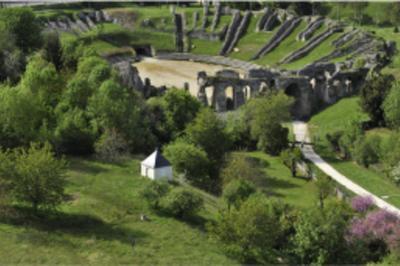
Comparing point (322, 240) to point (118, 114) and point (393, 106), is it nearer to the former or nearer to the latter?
point (118, 114)

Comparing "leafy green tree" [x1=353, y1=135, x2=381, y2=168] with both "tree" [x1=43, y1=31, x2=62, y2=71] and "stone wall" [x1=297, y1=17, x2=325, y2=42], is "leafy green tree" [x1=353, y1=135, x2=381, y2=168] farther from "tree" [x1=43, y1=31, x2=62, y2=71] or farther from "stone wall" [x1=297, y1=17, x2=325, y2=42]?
"stone wall" [x1=297, y1=17, x2=325, y2=42]

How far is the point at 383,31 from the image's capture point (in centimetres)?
11425

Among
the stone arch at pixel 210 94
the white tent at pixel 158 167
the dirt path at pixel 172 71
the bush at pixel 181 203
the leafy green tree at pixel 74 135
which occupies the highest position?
the dirt path at pixel 172 71

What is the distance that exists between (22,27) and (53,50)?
783 cm

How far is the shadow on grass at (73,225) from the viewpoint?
4153cm

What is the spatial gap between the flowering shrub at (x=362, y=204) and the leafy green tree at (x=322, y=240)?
19.2 feet

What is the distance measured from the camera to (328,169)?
204 feet

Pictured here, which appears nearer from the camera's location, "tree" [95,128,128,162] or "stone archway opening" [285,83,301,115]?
"tree" [95,128,128,162]

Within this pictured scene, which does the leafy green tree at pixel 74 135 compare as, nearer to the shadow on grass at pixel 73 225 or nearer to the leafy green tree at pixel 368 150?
the shadow on grass at pixel 73 225

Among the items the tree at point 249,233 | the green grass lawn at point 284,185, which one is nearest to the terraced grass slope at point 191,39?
the green grass lawn at point 284,185

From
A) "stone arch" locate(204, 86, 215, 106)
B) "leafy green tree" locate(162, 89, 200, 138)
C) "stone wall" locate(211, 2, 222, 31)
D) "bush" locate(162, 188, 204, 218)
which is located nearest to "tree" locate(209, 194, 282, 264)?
"bush" locate(162, 188, 204, 218)

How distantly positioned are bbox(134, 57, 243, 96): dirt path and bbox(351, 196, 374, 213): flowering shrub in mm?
44836

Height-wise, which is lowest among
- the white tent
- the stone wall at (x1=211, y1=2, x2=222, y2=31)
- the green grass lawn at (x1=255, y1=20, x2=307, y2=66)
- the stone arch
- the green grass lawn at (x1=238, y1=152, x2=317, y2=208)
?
the green grass lawn at (x1=238, y1=152, x2=317, y2=208)

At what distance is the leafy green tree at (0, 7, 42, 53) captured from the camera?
298 feet
